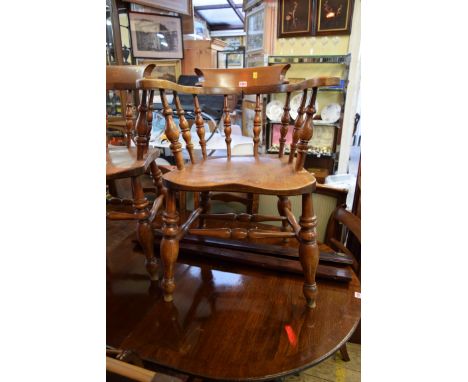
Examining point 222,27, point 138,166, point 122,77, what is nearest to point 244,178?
point 138,166

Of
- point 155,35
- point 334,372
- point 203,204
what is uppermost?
point 155,35

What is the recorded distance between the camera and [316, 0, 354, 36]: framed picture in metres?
2.27

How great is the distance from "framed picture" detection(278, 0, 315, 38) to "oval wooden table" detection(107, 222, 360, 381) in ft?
7.60

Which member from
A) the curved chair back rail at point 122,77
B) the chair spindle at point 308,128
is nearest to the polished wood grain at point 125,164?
the curved chair back rail at point 122,77

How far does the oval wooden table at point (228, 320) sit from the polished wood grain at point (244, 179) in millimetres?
386

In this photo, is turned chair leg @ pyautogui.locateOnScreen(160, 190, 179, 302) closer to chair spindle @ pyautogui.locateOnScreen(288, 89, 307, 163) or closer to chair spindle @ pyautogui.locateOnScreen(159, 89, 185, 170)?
chair spindle @ pyautogui.locateOnScreen(159, 89, 185, 170)

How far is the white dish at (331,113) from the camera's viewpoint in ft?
7.94

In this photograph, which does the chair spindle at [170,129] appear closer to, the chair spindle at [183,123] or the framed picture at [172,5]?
the chair spindle at [183,123]

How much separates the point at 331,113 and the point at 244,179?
6.47 ft

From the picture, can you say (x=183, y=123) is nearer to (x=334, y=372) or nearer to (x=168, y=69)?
(x=334, y=372)

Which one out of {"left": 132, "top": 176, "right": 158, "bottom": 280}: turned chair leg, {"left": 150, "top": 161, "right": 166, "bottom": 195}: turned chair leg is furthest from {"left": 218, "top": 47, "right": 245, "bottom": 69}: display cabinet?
{"left": 132, "top": 176, "right": 158, "bottom": 280}: turned chair leg

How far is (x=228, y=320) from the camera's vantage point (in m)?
0.81
